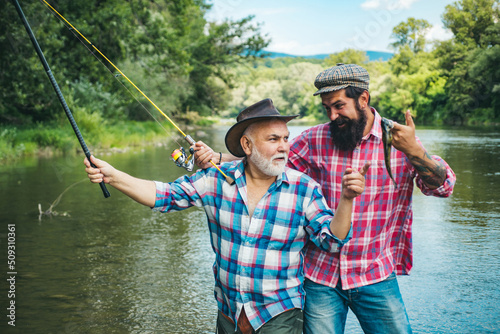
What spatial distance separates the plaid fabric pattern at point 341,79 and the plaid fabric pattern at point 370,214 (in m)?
0.24

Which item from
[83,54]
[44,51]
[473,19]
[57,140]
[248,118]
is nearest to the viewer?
[248,118]

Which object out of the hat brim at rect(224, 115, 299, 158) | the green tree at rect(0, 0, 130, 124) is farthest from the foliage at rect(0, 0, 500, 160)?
the hat brim at rect(224, 115, 299, 158)

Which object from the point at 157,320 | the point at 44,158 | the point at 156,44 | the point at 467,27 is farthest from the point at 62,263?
the point at 467,27

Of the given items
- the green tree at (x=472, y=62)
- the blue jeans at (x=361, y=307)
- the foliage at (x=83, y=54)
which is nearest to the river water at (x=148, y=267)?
the blue jeans at (x=361, y=307)

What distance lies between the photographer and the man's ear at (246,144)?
3.15 meters

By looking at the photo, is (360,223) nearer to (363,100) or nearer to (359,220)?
(359,220)

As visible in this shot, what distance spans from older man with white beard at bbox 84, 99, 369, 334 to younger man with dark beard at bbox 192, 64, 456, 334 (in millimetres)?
238

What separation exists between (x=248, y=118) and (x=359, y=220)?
2.86 ft

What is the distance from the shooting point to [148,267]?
661 centimetres

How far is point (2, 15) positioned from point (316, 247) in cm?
1774

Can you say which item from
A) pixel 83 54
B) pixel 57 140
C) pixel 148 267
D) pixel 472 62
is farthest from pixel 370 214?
pixel 472 62

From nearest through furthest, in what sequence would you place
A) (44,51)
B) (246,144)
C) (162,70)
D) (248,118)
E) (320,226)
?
(320,226) < (248,118) < (246,144) < (44,51) < (162,70)

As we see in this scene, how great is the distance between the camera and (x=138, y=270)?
6.48 m

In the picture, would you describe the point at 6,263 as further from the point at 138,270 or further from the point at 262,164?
the point at 262,164
